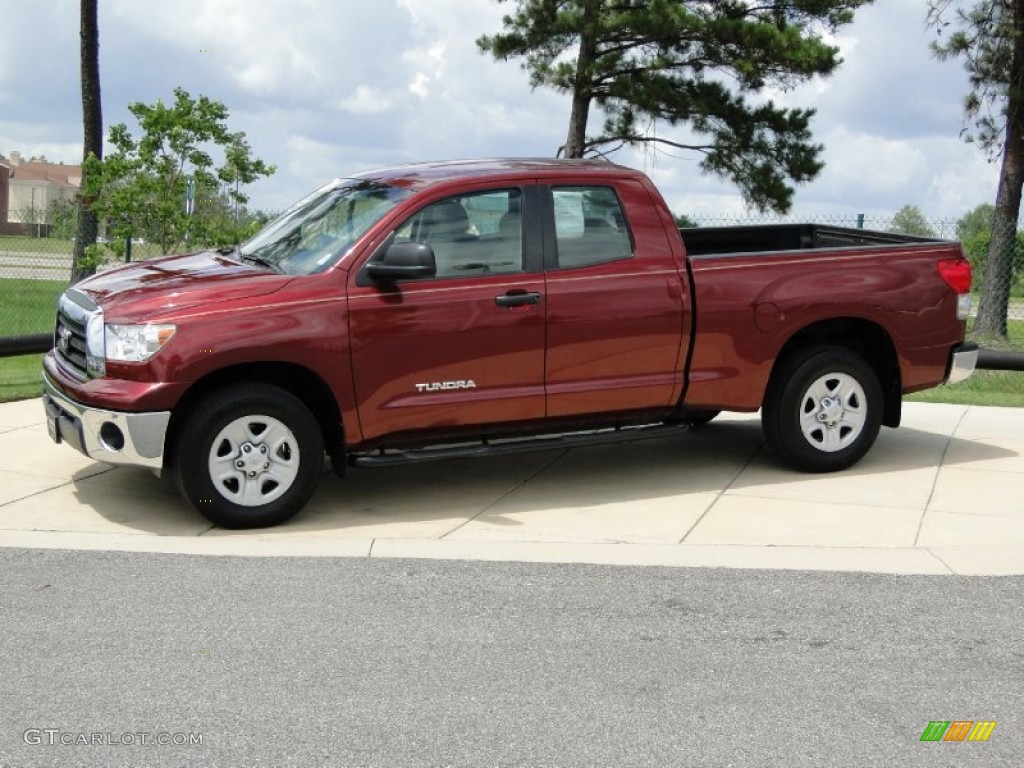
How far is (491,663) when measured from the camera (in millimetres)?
5035

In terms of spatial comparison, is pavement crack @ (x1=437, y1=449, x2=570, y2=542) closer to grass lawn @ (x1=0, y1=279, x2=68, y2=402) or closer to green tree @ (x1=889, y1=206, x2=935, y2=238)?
grass lawn @ (x1=0, y1=279, x2=68, y2=402)

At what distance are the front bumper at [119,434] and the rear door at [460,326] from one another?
3.54 feet

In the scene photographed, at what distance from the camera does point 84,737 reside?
4.29 m

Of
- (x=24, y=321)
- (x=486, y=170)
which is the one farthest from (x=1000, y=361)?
(x=24, y=321)

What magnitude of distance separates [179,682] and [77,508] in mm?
3001

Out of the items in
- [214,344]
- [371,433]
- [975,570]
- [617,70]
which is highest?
[617,70]

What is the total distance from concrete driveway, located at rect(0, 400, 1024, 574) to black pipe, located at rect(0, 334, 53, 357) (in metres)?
1.67

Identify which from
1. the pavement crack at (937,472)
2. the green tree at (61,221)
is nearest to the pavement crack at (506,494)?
the pavement crack at (937,472)

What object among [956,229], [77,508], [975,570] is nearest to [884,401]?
[975,570]

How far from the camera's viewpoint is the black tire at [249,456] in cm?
685

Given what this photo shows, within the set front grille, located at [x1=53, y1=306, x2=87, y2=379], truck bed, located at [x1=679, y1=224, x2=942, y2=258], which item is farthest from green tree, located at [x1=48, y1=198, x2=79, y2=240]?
front grille, located at [x1=53, y1=306, x2=87, y2=379]

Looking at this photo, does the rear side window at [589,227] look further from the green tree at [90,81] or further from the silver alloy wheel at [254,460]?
the green tree at [90,81]

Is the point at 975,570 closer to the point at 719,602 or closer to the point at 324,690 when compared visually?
the point at 719,602

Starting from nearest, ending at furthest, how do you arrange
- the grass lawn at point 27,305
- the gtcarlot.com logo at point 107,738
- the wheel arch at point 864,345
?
the gtcarlot.com logo at point 107,738 < the wheel arch at point 864,345 < the grass lawn at point 27,305
